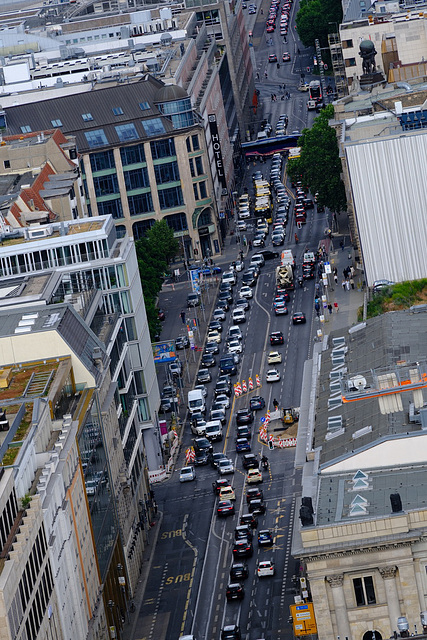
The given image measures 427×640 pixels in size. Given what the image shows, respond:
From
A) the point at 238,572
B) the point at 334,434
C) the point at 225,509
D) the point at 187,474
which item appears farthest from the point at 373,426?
the point at 187,474

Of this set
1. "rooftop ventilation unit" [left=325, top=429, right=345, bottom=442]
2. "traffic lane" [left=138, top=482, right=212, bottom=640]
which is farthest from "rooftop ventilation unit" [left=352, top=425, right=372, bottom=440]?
"traffic lane" [left=138, top=482, right=212, bottom=640]

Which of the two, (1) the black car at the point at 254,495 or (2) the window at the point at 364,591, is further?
(1) the black car at the point at 254,495

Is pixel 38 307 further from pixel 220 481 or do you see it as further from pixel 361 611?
pixel 361 611

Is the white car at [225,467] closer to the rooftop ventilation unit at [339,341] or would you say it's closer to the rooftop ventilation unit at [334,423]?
the rooftop ventilation unit at [339,341]

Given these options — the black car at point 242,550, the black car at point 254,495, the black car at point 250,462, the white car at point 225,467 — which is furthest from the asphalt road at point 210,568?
the black car at point 254,495

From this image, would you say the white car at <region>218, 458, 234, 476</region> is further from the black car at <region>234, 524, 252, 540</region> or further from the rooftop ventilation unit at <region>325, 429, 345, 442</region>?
the rooftop ventilation unit at <region>325, 429, 345, 442</region>

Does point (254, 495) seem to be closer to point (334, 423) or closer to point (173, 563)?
point (173, 563)

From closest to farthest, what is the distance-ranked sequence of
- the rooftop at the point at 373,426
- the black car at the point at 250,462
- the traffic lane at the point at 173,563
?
the rooftop at the point at 373,426, the traffic lane at the point at 173,563, the black car at the point at 250,462
